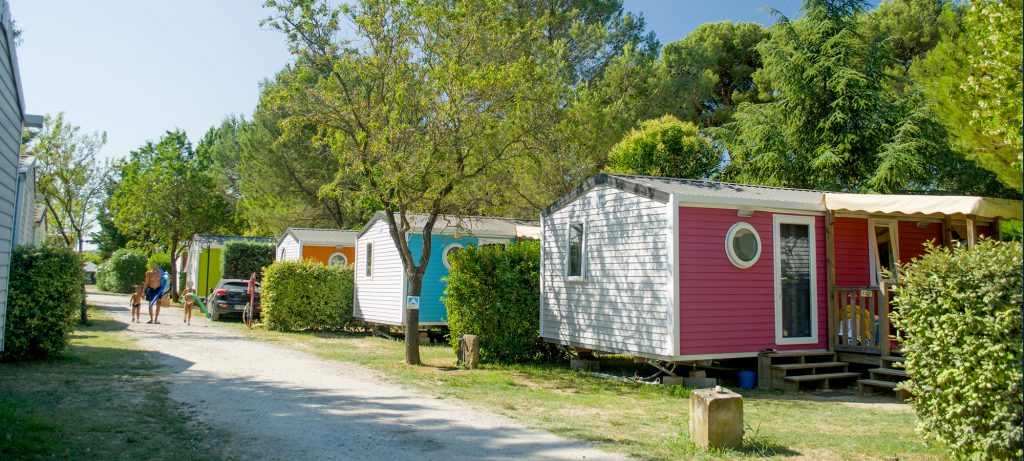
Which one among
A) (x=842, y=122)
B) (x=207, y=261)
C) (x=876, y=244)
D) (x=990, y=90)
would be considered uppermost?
(x=842, y=122)

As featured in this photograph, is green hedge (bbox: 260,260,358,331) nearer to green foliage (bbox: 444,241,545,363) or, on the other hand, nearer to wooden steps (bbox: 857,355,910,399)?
green foliage (bbox: 444,241,545,363)

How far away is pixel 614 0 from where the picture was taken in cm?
2750

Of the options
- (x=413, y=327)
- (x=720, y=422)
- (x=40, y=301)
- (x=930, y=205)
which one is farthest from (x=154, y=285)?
(x=930, y=205)

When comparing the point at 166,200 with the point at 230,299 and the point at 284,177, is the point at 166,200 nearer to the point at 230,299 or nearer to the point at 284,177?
the point at 284,177

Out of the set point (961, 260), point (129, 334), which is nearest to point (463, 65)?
point (961, 260)

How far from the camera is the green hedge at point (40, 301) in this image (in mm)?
9906

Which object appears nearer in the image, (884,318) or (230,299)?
(884,318)

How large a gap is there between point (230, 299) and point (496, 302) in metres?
11.6

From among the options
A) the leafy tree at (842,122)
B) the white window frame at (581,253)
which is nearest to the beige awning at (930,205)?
the white window frame at (581,253)

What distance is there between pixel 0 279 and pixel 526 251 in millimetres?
7845

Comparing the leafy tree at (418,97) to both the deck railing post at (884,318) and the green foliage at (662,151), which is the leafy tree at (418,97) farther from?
the green foliage at (662,151)

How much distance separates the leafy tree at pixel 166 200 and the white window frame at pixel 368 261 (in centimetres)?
1508

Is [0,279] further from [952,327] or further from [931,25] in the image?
[931,25]

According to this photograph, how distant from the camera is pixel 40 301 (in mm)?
10102
